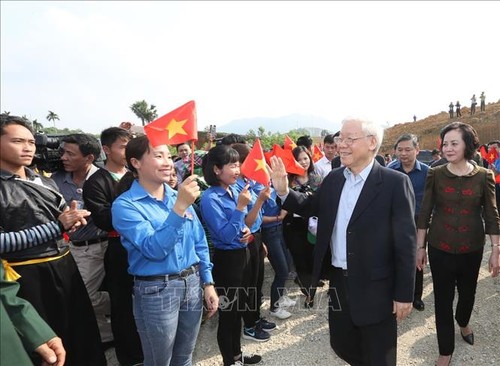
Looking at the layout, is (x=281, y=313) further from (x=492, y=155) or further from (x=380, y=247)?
(x=492, y=155)

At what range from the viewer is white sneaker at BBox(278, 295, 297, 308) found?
4.24 meters

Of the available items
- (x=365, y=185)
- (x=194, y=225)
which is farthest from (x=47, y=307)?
(x=365, y=185)

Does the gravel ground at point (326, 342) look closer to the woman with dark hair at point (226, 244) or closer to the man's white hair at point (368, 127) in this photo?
the woman with dark hair at point (226, 244)

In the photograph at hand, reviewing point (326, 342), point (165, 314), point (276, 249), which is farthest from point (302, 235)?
point (165, 314)

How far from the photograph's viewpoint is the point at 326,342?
3545 millimetres

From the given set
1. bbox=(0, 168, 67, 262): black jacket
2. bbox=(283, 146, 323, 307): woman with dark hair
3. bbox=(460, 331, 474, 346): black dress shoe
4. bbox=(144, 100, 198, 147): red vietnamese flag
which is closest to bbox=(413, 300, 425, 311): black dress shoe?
bbox=(460, 331, 474, 346): black dress shoe

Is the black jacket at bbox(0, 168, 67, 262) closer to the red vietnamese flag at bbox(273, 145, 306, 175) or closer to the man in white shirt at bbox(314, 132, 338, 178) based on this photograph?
the red vietnamese flag at bbox(273, 145, 306, 175)

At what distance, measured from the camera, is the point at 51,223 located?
2.22m

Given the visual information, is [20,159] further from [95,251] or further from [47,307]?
[95,251]

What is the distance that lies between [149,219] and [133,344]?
172 cm

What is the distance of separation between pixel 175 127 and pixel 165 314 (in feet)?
3.67

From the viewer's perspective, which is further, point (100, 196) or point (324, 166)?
point (324, 166)

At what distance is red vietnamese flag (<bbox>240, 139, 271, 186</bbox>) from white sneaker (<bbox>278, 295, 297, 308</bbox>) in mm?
2040

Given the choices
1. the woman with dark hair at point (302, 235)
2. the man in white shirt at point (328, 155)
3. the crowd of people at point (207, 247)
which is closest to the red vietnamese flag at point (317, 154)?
the man in white shirt at point (328, 155)
